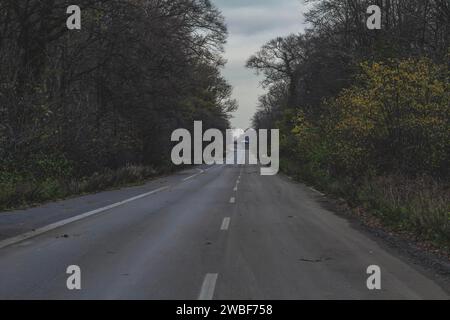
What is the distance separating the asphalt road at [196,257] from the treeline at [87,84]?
5936 millimetres

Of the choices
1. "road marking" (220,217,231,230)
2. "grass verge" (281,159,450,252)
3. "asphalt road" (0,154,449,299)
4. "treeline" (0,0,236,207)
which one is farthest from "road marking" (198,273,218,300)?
"treeline" (0,0,236,207)

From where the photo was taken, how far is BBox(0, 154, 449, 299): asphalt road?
721 cm

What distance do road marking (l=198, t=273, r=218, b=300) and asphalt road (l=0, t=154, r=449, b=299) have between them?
0.04 feet

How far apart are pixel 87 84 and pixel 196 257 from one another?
26.0 metres

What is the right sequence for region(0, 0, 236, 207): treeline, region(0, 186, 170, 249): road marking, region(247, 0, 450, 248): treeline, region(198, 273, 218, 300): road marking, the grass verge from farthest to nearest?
region(0, 0, 236, 207): treeline, region(247, 0, 450, 248): treeline, the grass verge, region(0, 186, 170, 249): road marking, region(198, 273, 218, 300): road marking

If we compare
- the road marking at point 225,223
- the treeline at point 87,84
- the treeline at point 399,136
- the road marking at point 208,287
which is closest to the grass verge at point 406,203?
the treeline at point 399,136

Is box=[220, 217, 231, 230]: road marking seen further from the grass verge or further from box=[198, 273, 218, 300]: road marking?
box=[198, 273, 218, 300]: road marking

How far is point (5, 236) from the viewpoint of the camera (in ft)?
38.1

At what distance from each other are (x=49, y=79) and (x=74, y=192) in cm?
834

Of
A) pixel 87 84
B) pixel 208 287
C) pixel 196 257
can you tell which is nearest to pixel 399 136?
pixel 196 257

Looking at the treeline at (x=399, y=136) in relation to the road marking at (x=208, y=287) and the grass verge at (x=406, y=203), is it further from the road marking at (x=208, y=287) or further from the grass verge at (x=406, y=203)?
the road marking at (x=208, y=287)

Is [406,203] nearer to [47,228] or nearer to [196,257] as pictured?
[196,257]

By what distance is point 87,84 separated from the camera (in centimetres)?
3369
